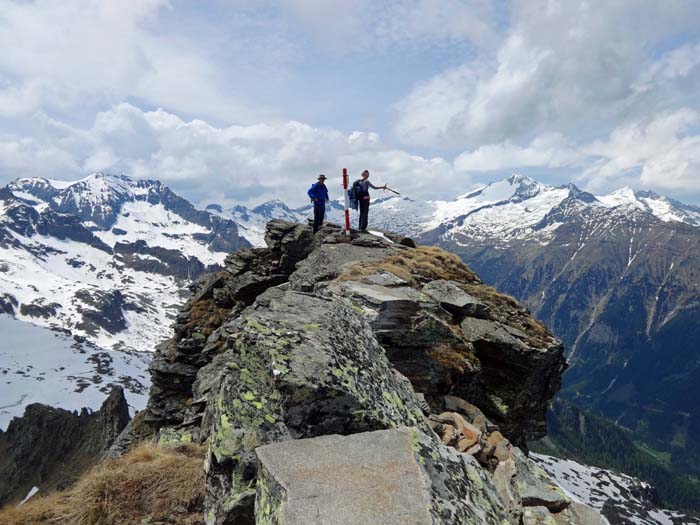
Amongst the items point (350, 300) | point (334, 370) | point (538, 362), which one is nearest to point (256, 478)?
point (334, 370)

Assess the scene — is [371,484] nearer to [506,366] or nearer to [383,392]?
[383,392]

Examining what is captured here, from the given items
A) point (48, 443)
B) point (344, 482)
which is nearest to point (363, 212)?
point (344, 482)

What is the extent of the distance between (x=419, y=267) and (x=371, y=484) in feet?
73.8

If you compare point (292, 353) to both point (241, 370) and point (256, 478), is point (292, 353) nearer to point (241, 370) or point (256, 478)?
point (241, 370)

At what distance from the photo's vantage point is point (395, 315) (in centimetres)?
1847

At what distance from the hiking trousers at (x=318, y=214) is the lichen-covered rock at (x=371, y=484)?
29.7 metres

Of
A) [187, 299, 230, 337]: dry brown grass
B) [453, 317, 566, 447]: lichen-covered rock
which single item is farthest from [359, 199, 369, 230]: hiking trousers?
[453, 317, 566, 447]: lichen-covered rock

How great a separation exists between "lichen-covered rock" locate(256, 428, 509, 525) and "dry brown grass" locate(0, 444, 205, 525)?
10.3 ft

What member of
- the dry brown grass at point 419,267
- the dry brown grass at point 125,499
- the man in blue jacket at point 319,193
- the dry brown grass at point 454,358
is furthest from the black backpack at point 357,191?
the dry brown grass at point 125,499

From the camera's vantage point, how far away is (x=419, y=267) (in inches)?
1123

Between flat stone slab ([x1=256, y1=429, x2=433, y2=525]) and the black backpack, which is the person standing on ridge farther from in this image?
flat stone slab ([x1=256, y1=429, x2=433, y2=525])

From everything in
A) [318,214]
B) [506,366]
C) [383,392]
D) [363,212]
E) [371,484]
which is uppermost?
[318,214]

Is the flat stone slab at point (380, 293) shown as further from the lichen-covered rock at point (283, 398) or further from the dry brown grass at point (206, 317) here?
the dry brown grass at point (206, 317)

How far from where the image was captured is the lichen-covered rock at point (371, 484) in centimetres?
606
